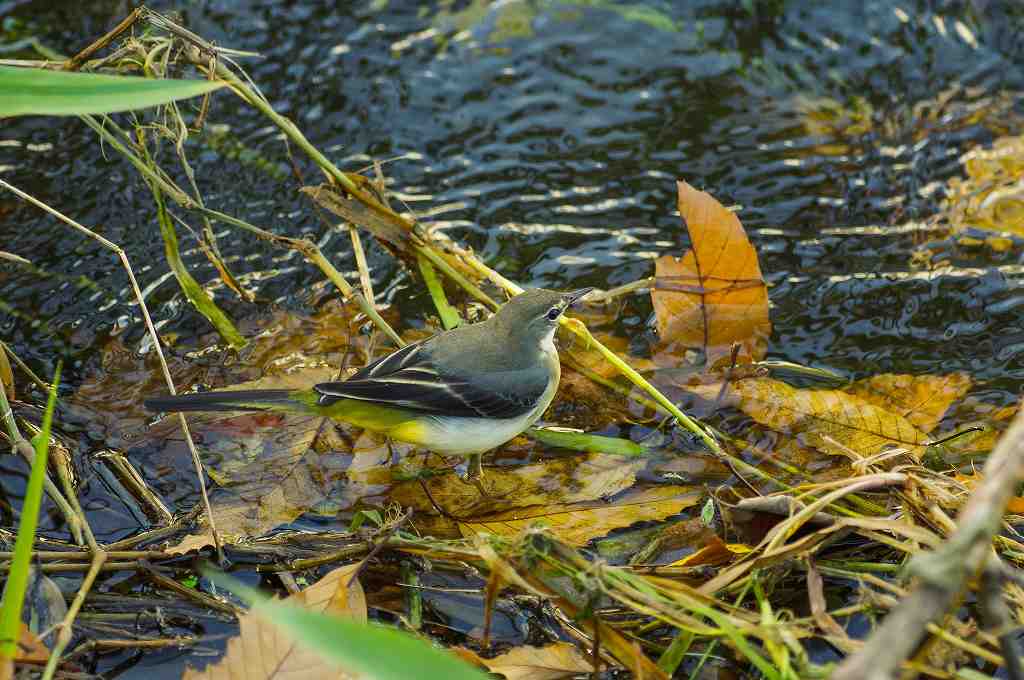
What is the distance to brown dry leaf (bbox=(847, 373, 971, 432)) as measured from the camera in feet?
16.5

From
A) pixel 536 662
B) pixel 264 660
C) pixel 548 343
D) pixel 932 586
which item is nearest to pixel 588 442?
pixel 548 343

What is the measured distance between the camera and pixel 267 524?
14.1 feet

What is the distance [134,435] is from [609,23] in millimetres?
5429

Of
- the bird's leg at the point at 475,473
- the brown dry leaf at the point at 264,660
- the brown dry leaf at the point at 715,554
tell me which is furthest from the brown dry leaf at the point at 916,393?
the brown dry leaf at the point at 264,660

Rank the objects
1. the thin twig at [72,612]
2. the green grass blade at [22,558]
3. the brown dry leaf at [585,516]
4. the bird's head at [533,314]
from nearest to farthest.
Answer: the green grass blade at [22,558] → the thin twig at [72,612] → the brown dry leaf at [585,516] → the bird's head at [533,314]

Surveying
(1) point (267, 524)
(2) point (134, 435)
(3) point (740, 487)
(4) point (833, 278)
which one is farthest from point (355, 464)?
(4) point (833, 278)

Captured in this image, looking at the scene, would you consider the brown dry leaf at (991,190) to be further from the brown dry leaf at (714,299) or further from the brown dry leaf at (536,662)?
the brown dry leaf at (536,662)

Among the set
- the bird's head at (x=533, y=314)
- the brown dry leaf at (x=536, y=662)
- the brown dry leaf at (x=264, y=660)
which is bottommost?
the brown dry leaf at (x=536, y=662)

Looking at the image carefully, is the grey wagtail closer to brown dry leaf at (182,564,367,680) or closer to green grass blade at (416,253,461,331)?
green grass blade at (416,253,461,331)

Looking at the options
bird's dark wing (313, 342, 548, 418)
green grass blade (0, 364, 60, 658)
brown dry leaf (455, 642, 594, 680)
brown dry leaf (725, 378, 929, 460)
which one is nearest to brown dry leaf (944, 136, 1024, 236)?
brown dry leaf (725, 378, 929, 460)

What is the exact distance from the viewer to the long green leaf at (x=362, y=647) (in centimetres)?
203

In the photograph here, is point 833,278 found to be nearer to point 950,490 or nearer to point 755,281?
point 755,281

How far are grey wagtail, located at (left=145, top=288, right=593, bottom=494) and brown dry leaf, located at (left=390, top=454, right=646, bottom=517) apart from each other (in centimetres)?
12

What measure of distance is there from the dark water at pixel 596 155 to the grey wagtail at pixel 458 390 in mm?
895
